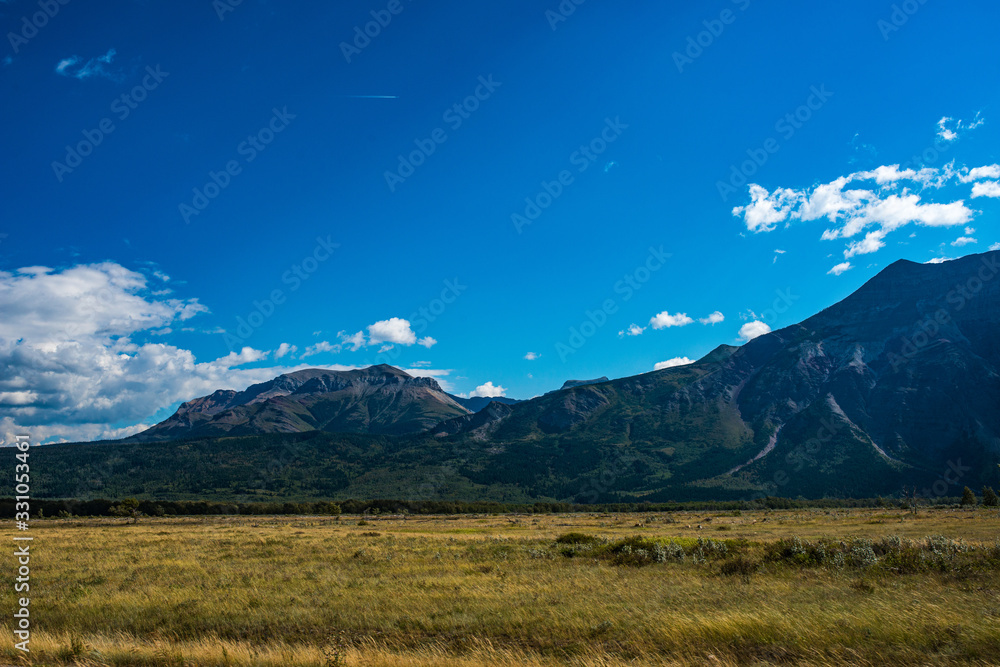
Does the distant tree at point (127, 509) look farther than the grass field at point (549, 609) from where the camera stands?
Yes

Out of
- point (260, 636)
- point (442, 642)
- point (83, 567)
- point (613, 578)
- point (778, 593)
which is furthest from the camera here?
point (83, 567)

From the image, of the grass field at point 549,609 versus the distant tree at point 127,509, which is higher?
the grass field at point 549,609

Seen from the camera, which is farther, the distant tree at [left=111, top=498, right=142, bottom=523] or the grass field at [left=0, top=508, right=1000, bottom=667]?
the distant tree at [left=111, top=498, right=142, bottom=523]

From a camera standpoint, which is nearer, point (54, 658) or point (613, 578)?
point (54, 658)

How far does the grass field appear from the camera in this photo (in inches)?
420

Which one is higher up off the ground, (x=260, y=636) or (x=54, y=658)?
(x=54, y=658)

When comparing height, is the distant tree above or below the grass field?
below

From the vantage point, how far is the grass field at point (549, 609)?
1068cm

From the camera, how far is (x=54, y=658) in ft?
37.0

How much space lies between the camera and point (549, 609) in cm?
1495

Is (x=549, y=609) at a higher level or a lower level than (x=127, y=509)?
higher

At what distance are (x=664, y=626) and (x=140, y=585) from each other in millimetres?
21146

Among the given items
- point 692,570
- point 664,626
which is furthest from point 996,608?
point 692,570

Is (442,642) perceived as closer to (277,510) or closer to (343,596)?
(343,596)
